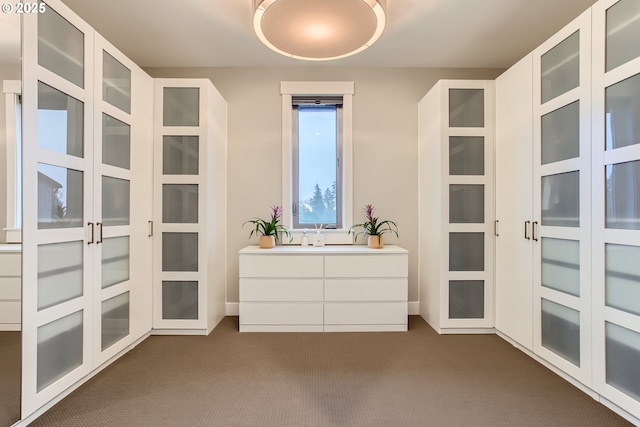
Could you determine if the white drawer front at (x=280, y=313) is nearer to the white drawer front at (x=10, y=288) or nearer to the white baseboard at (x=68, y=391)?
the white baseboard at (x=68, y=391)

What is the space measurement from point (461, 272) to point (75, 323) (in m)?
2.99

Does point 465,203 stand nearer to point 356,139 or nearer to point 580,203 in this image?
point 580,203

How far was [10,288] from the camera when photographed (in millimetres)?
1623

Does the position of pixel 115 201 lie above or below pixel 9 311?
above

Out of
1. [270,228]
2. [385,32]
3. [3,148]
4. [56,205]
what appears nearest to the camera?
[3,148]

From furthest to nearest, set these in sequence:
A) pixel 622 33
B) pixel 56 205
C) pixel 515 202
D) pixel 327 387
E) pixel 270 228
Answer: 1. pixel 270 228
2. pixel 515 202
3. pixel 327 387
4. pixel 56 205
5. pixel 622 33

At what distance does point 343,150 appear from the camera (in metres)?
3.66

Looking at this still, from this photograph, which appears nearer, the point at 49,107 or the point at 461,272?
the point at 49,107

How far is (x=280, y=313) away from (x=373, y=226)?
128 centimetres

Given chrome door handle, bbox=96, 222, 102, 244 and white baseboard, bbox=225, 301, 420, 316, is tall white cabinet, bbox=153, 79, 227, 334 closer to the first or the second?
white baseboard, bbox=225, 301, 420, 316

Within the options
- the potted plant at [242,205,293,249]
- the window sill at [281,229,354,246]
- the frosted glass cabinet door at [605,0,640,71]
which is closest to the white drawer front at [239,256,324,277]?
the potted plant at [242,205,293,249]

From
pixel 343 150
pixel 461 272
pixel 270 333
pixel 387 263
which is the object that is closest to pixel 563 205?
pixel 461 272

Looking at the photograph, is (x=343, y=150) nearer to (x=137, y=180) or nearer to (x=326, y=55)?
(x=326, y=55)

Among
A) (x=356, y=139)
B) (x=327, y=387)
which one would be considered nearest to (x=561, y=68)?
(x=356, y=139)
